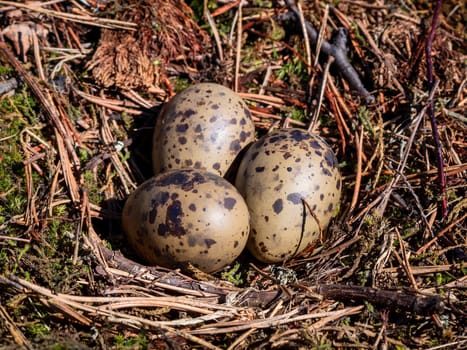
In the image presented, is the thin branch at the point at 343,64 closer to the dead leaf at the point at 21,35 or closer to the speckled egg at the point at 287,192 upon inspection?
the speckled egg at the point at 287,192

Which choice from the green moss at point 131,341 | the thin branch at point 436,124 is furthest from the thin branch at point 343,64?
the green moss at point 131,341

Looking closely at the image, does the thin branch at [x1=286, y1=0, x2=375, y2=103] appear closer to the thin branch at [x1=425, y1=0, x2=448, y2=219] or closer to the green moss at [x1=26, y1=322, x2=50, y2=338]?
the thin branch at [x1=425, y1=0, x2=448, y2=219]

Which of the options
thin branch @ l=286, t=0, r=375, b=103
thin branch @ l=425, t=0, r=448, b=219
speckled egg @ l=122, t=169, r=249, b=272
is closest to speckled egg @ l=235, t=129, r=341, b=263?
speckled egg @ l=122, t=169, r=249, b=272

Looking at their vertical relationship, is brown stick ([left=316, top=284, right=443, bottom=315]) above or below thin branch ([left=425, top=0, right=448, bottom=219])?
below

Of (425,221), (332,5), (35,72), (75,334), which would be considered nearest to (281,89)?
(332,5)

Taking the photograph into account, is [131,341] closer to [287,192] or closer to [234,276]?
[234,276]

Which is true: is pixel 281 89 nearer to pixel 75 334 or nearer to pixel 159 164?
pixel 159 164
